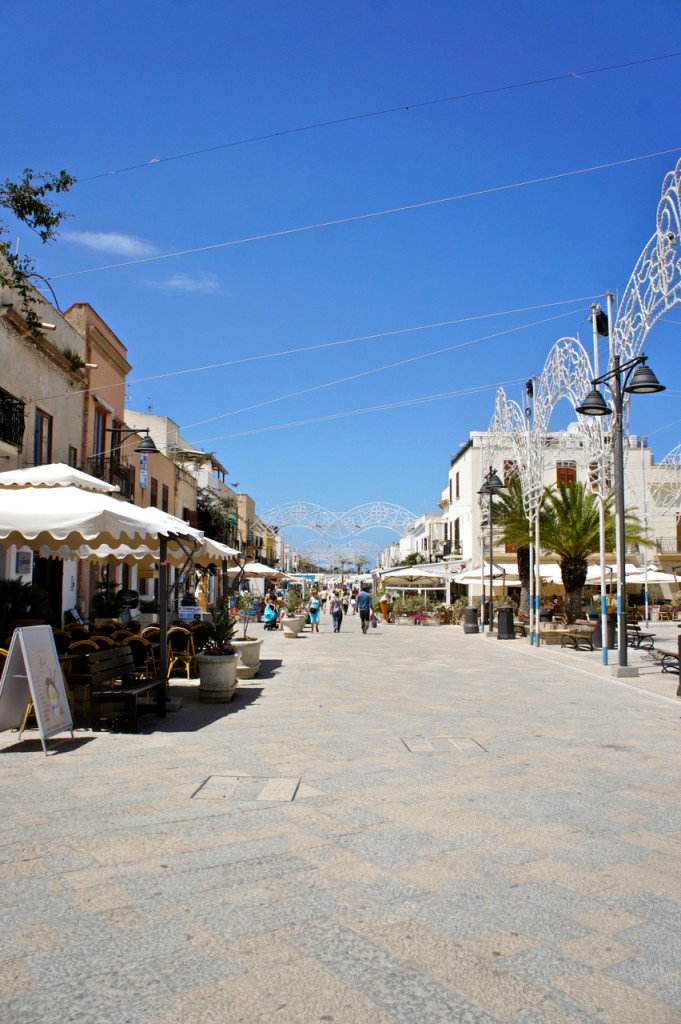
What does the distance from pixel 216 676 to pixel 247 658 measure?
Answer: 2.80 m

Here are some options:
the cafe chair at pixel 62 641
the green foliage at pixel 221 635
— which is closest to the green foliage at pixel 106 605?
the cafe chair at pixel 62 641

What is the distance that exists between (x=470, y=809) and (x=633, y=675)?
9685 millimetres

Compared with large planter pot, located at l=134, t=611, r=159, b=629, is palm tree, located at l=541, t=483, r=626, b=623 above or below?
above

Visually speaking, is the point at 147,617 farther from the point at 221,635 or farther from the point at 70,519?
the point at 70,519

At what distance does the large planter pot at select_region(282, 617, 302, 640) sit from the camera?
24281 mm

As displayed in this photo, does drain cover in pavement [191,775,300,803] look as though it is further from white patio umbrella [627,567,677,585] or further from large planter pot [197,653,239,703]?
white patio umbrella [627,567,677,585]

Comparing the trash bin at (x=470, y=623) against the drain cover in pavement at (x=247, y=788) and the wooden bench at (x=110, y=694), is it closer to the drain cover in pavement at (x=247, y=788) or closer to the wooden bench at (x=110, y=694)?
the wooden bench at (x=110, y=694)

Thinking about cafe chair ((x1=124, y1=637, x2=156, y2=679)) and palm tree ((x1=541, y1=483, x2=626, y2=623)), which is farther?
palm tree ((x1=541, y1=483, x2=626, y2=623))

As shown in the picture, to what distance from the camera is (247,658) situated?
1337 centimetres

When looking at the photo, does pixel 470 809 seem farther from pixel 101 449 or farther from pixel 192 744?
pixel 101 449

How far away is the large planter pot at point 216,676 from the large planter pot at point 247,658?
2.42 m

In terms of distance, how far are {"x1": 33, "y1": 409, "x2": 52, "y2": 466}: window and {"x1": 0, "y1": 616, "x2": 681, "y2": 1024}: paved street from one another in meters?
12.4

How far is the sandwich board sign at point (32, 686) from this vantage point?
7398mm

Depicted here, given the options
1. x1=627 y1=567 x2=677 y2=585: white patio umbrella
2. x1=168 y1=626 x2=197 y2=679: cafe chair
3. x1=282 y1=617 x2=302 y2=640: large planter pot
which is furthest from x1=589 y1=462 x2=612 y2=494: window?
x1=627 y1=567 x2=677 y2=585: white patio umbrella
